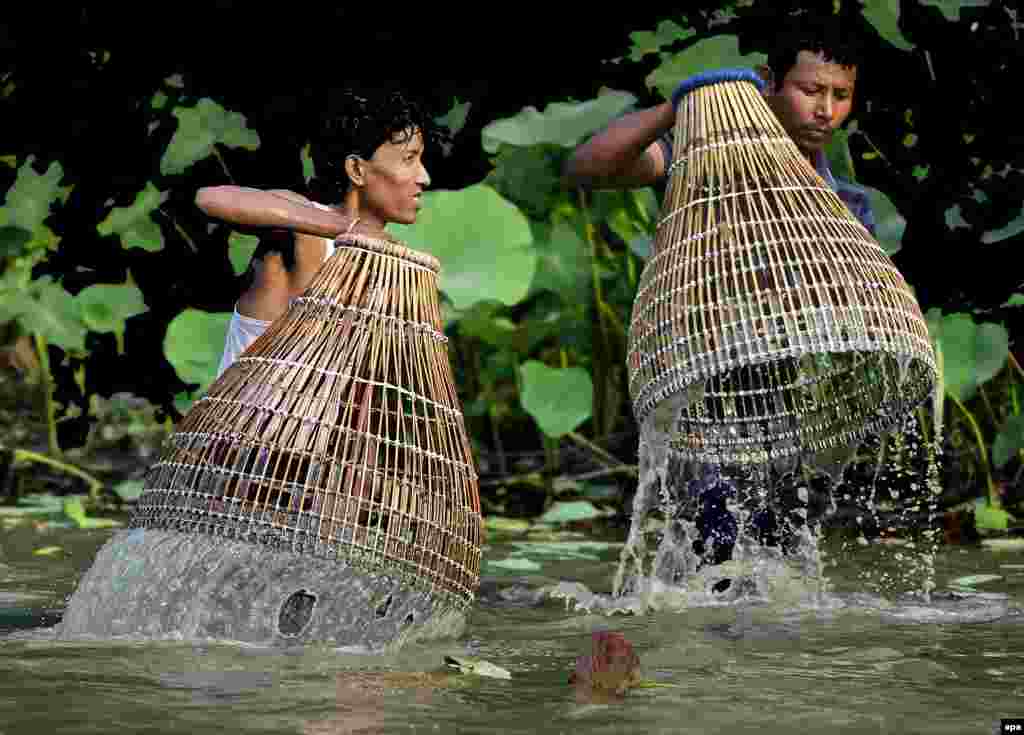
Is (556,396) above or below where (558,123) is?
below

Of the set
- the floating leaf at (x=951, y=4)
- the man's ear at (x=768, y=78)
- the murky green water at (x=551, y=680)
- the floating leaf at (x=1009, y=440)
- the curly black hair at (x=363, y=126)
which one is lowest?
the murky green water at (x=551, y=680)

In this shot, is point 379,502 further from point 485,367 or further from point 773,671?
point 485,367

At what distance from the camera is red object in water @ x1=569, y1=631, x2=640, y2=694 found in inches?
132

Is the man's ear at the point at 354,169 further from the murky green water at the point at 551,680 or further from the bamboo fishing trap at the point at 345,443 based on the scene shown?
the murky green water at the point at 551,680

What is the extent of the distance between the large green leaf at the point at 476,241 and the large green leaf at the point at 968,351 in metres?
1.47

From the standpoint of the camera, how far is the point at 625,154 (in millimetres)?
4969

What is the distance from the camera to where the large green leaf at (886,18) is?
6125 millimetres

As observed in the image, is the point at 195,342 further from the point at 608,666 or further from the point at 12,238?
the point at 608,666

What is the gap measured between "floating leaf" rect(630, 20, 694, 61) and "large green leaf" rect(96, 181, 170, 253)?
1.83 metres

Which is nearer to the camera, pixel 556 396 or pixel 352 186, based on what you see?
pixel 352 186

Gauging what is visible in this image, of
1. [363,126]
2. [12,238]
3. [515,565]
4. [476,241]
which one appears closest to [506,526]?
→ [515,565]

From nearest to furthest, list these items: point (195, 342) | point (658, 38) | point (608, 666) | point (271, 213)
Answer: point (608, 666), point (271, 213), point (195, 342), point (658, 38)

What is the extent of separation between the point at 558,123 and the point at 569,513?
4.63 feet

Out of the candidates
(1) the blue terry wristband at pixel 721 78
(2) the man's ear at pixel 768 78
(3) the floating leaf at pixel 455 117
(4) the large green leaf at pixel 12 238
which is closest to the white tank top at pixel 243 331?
(1) the blue terry wristband at pixel 721 78
